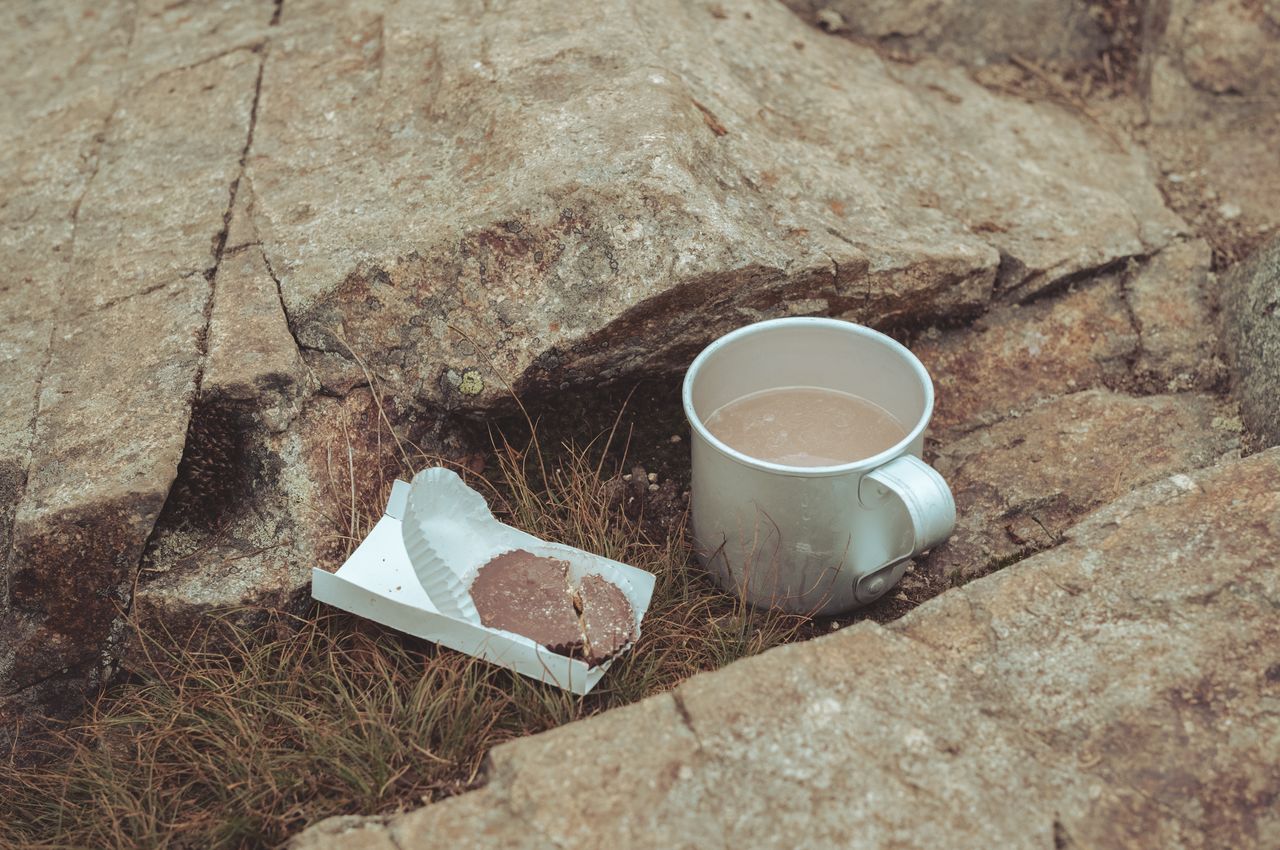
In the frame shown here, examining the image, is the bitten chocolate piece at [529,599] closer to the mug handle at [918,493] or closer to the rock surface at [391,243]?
the rock surface at [391,243]

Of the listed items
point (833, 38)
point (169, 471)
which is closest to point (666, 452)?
point (169, 471)

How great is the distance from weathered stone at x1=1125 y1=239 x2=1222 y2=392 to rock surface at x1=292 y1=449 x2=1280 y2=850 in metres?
0.77

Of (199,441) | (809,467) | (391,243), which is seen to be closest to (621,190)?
(391,243)

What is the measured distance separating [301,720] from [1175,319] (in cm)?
206

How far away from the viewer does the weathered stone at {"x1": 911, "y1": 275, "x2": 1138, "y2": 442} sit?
8.07 ft

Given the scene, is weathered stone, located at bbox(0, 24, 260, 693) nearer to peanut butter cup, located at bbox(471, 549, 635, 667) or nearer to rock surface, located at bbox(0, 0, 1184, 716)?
rock surface, located at bbox(0, 0, 1184, 716)

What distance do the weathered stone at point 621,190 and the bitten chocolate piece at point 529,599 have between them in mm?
357

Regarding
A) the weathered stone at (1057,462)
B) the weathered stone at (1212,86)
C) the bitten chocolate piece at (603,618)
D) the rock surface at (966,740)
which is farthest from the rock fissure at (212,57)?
the weathered stone at (1212,86)

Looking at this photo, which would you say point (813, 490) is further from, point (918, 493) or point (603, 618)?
point (603, 618)

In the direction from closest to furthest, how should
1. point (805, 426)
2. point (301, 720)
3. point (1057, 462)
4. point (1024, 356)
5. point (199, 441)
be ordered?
point (301, 720)
point (199, 441)
point (805, 426)
point (1057, 462)
point (1024, 356)

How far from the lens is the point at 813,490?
187 centimetres

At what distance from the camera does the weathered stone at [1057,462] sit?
218 cm

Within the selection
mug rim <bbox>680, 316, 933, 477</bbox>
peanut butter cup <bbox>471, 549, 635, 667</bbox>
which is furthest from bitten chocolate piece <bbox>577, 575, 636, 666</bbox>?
mug rim <bbox>680, 316, 933, 477</bbox>

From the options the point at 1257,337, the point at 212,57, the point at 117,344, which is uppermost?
the point at 212,57
